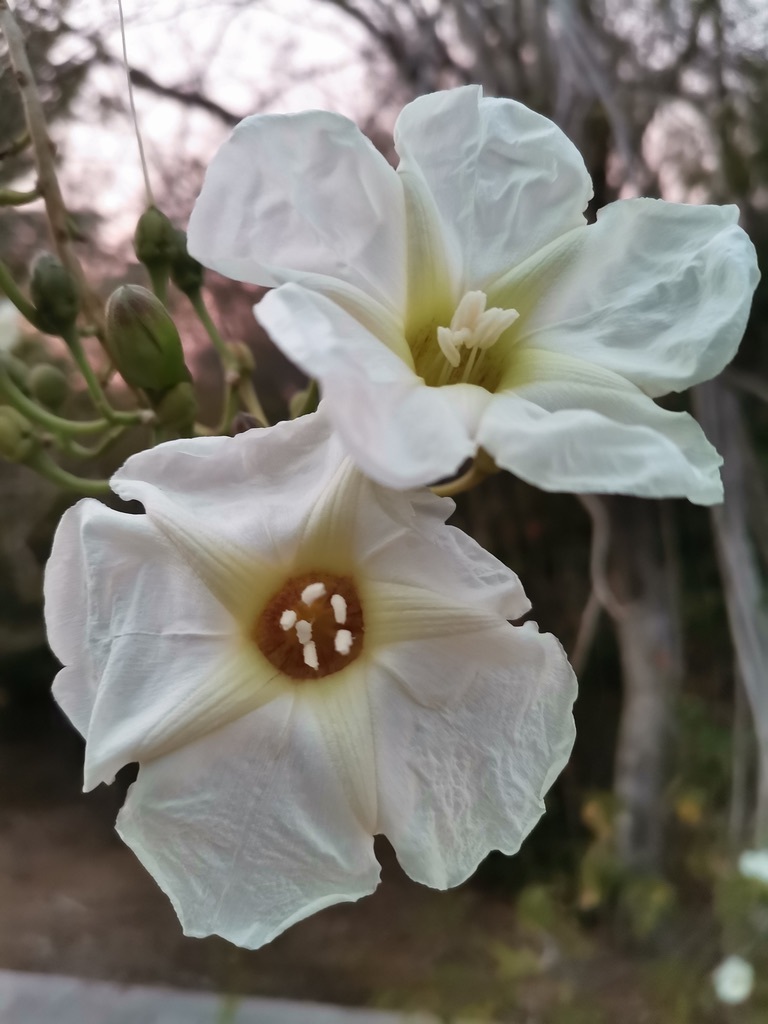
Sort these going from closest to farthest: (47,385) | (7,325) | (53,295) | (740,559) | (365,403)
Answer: (365,403), (53,295), (47,385), (7,325), (740,559)

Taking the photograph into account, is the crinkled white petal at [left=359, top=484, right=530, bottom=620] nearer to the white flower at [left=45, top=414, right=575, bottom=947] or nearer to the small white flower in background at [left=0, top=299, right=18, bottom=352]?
the white flower at [left=45, top=414, right=575, bottom=947]

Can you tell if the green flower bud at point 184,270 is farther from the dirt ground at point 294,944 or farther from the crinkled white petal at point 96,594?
the dirt ground at point 294,944

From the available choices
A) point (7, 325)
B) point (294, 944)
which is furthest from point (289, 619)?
point (294, 944)

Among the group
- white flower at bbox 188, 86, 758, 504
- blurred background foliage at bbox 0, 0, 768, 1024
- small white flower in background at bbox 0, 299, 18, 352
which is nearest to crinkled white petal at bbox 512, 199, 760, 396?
white flower at bbox 188, 86, 758, 504

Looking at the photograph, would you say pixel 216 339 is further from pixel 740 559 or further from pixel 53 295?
pixel 740 559

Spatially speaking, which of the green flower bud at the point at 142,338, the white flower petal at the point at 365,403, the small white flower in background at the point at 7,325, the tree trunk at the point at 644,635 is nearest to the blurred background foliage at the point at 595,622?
the tree trunk at the point at 644,635

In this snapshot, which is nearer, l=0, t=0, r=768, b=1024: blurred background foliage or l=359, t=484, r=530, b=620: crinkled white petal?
l=359, t=484, r=530, b=620: crinkled white petal
